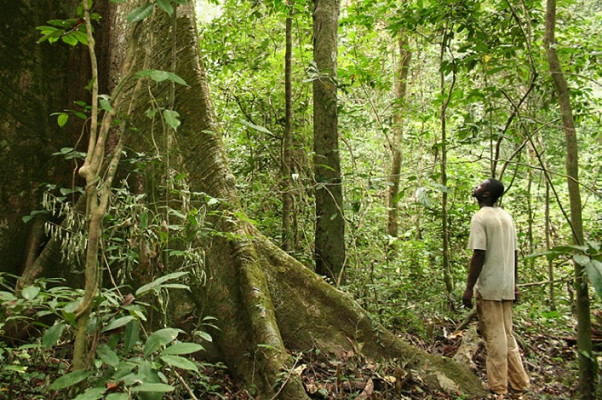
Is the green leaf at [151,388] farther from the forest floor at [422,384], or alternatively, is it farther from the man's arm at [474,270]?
the man's arm at [474,270]

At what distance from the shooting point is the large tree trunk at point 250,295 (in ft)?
10.8

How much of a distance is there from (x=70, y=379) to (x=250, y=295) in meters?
1.97

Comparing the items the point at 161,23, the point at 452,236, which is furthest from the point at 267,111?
the point at 452,236

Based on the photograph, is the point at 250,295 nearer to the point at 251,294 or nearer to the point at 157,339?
the point at 251,294

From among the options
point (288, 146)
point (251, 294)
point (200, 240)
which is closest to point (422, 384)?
point (251, 294)

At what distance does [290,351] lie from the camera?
3521 millimetres

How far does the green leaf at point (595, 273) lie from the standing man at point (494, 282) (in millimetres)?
2194

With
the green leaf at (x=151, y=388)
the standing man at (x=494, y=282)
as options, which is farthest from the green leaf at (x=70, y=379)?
the standing man at (x=494, y=282)

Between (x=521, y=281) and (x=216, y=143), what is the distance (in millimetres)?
5874

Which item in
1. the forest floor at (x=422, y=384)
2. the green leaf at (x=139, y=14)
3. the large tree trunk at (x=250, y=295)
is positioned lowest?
the forest floor at (x=422, y=384)

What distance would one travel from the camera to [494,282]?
416 cm

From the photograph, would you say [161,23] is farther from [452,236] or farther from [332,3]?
[452,236]

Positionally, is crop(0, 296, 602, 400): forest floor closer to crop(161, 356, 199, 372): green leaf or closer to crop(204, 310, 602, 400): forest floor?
crop(204, 310, 602, 400): forest floor

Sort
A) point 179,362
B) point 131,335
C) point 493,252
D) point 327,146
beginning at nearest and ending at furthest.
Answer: point 179,362, point 131,335, point 493,252, point 327,146
